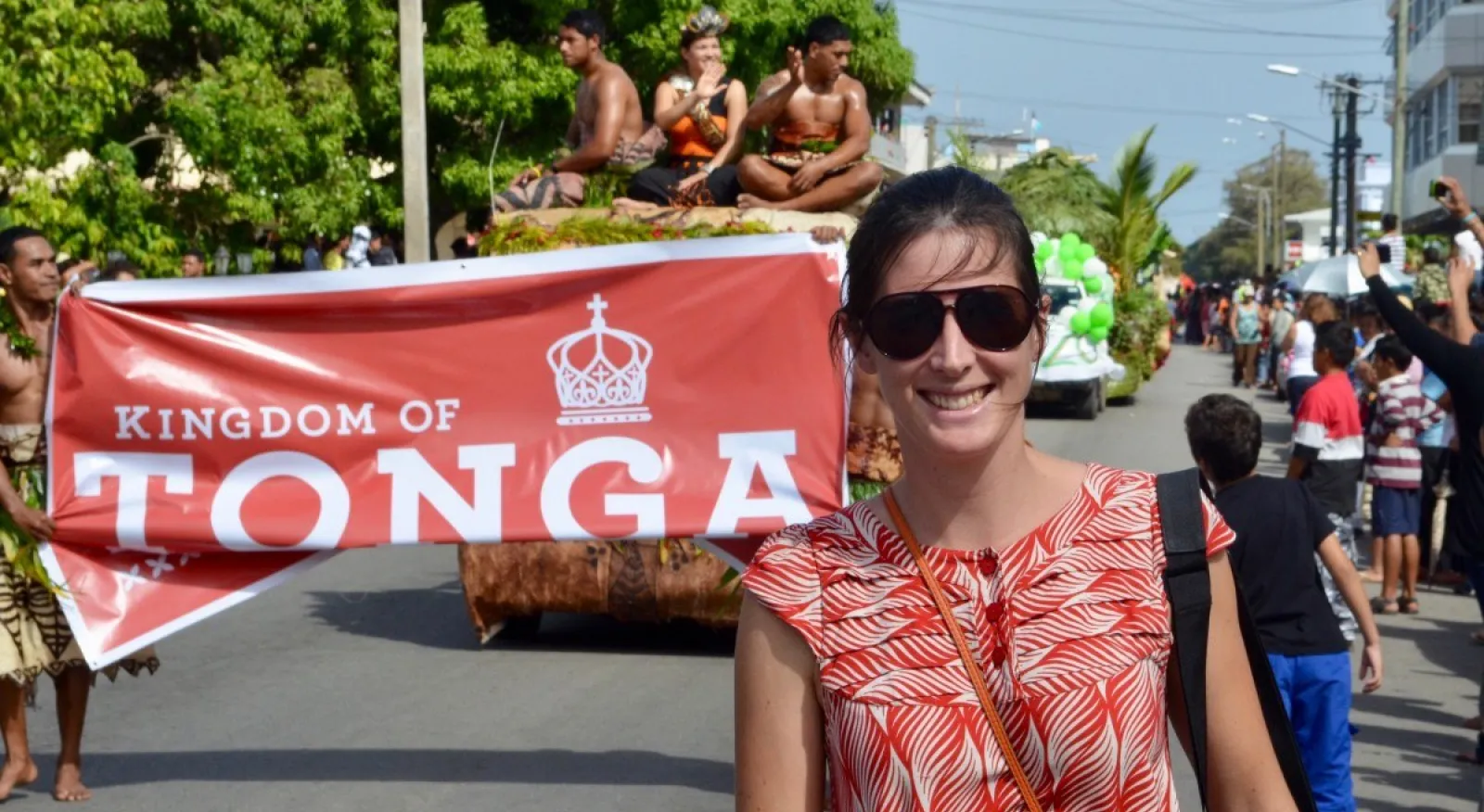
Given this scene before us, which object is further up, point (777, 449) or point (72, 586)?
point (777, 449)

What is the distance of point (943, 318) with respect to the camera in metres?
2.54

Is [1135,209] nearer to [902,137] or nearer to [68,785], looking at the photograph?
[68,785]

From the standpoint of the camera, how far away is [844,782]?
2486 millimetres

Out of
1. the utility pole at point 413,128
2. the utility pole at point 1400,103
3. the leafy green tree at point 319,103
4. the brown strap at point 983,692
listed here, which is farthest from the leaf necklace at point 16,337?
the utility pole at point 1400,103

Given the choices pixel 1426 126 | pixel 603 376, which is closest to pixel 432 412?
pixel 603 376

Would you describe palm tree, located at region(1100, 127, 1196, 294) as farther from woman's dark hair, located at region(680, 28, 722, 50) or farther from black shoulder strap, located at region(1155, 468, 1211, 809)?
black shoulder strap, located at region(1155, 468, 1211, 809)

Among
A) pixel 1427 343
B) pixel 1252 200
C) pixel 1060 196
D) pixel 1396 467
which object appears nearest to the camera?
pixel 1427 343

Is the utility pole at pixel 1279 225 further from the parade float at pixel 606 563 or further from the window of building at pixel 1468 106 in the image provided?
the parade float at pixel 606 563

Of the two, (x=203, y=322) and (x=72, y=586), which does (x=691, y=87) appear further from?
(x=72, y=586)

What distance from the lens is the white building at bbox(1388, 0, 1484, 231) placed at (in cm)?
5100

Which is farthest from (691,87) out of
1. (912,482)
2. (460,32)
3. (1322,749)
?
(460,32)

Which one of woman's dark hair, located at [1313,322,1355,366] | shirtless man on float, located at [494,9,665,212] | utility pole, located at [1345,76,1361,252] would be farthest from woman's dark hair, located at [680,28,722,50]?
utility pole, located at [1345,76,1361,252]

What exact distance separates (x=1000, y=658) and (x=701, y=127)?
26.3 ft

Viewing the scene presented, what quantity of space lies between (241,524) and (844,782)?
193 inches
